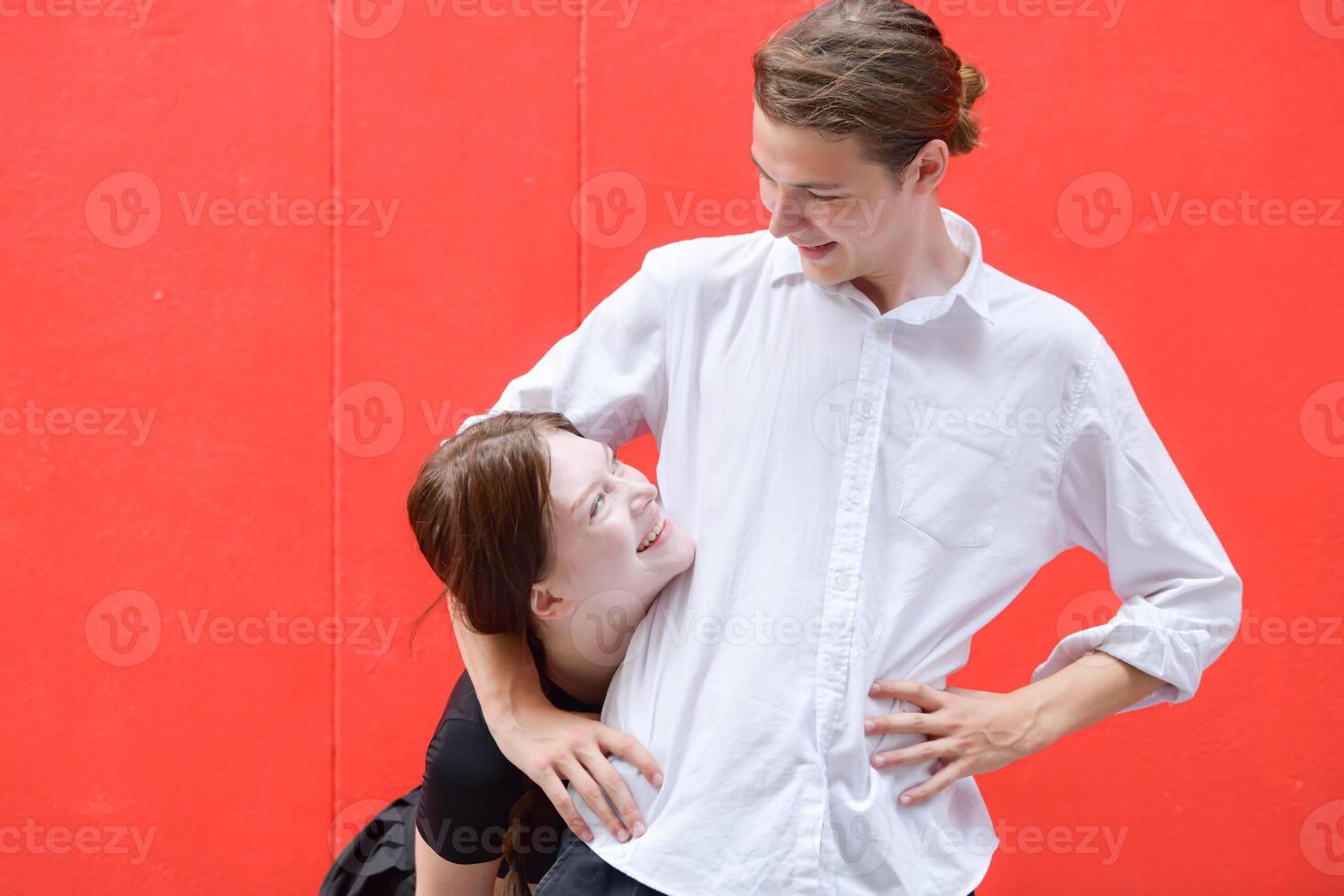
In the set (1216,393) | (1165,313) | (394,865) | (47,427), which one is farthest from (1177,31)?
(47,427)

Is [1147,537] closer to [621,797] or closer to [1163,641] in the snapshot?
[1163,641]

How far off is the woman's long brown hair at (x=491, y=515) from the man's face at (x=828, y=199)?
0.37 m

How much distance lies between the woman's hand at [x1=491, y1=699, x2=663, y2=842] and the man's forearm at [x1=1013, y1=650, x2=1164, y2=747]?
463 mm

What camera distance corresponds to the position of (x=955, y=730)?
4.50ft

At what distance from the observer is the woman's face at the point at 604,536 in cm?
137

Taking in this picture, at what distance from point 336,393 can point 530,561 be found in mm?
1029

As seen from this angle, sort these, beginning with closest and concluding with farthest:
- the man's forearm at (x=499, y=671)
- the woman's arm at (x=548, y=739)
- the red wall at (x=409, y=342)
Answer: the woman's arm at (x=548, y=739) → the man's forearm at (x=499, y=671) → the red wall at (x=409, y=342)

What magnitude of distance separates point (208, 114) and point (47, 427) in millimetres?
668

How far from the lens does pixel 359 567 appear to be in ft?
7.47

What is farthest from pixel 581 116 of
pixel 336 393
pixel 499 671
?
pixel 499 671

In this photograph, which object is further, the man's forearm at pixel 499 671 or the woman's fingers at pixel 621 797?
the man's forearm at pixel 499 671

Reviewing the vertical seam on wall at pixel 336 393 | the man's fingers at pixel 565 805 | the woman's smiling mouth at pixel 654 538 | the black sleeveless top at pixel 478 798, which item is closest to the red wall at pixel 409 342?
the vertical seam on wall at pixel 336 393

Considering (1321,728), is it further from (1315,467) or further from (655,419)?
(655,419)

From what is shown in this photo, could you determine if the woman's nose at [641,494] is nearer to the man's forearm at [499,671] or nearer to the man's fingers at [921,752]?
the man's forearm at [499,671]
